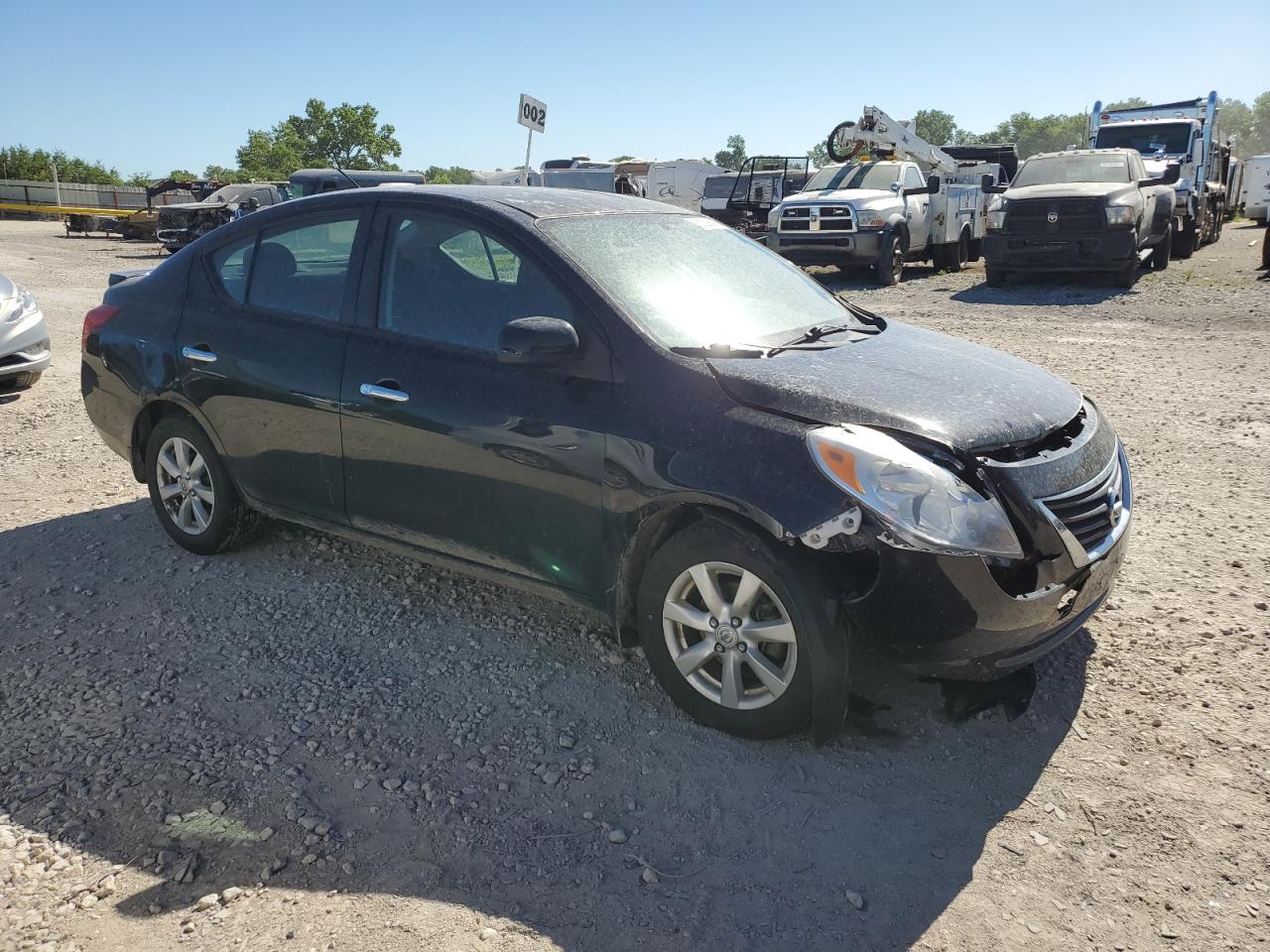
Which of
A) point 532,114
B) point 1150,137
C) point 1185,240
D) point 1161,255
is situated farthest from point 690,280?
point 1150,137

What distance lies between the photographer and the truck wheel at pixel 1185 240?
62.6ft

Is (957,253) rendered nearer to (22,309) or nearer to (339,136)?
(22,309)

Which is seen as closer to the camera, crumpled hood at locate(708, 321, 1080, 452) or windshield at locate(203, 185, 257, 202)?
crumpled hood at locate(708, 321, 1080, 452)

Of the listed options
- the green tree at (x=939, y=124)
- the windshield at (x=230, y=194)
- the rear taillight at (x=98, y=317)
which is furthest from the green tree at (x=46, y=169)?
the green tree at (x=939, y=124)

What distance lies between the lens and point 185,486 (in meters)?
4.84

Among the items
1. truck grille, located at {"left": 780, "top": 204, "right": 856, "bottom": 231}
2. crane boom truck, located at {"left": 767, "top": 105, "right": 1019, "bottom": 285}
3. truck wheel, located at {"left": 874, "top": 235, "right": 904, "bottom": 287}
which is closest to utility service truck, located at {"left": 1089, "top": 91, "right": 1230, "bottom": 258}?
crane boom truck, located at {"left": 767, "top": 105, "right": 1019, "bottom": 285}

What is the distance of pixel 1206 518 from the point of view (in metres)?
5.27

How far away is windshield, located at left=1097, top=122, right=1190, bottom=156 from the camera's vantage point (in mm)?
19172

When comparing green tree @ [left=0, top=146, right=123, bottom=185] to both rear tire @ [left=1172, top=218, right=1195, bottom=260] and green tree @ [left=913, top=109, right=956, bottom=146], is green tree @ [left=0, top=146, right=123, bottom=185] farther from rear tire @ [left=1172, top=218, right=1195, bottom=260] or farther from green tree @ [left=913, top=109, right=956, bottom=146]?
green tree @ [left=913, top=109, right=956, bottom=146]

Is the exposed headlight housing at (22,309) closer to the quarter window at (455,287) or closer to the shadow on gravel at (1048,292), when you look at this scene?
the quarter window at (455,287)

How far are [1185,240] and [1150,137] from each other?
2.14m

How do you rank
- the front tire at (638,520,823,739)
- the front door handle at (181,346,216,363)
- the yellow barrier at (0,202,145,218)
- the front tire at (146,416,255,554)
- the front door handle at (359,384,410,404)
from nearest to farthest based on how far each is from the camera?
the front tire at (638,520,823,739) → the front door handle at (359,384,410,404) → the front door handle at (181,346,216,363) → the front tire at (146,416,255,554) → the yellow barrier at (0,202,145,218)

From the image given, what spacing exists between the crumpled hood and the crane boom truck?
13039mm

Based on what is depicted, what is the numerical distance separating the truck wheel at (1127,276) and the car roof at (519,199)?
1252cm
